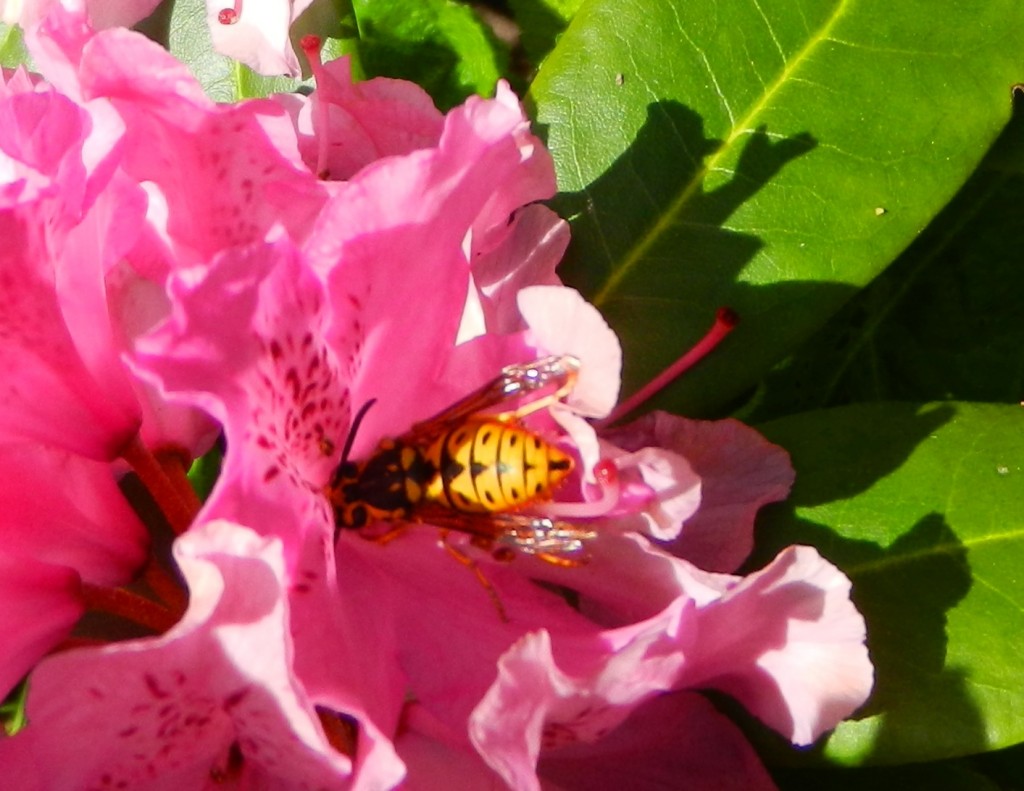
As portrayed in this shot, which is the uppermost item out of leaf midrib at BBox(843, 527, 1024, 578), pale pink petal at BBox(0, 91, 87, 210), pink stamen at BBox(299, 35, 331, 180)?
pale pink petal at BBox(0, 91, 87, 210)

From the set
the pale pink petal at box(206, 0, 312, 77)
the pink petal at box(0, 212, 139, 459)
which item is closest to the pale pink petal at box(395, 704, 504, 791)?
the pink petal at box(0, 212, 139, 459)

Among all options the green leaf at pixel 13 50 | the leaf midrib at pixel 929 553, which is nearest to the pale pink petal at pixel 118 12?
the green leaf at pixel 13 50

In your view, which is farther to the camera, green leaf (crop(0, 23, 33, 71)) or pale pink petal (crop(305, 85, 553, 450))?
green leaf (crop(0, 23, 33, 71))

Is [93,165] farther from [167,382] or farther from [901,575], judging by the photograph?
[901,575]

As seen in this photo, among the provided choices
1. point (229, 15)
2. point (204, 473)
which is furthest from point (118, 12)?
point (204, 473)

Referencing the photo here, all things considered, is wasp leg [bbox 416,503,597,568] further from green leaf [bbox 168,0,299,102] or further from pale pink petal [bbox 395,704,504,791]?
green leaf [bbox 168,0,299,102]

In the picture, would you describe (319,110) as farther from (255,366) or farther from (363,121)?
(255,366)

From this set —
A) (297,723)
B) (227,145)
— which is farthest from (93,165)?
(297,723)
